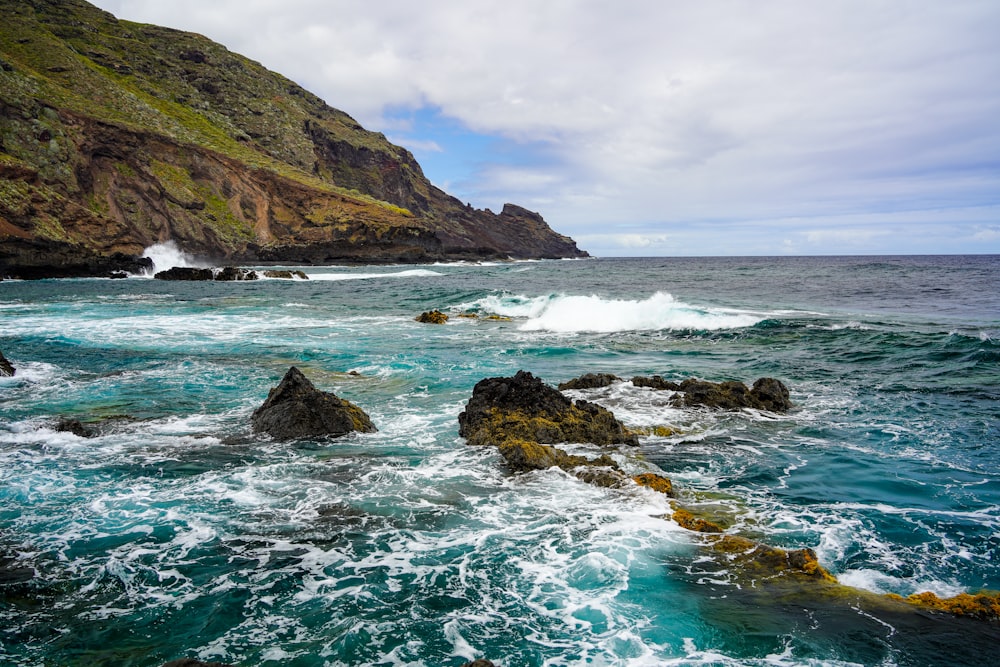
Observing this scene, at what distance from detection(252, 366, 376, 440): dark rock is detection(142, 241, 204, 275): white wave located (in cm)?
6238

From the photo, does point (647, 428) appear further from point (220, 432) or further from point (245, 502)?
point (220, 432)

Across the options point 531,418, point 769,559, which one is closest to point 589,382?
point 531,418

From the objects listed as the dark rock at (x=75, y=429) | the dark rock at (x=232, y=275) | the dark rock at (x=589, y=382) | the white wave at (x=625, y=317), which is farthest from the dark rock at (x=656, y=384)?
the dark rock at (x=232, y=275)

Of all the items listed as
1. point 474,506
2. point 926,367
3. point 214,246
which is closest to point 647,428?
point 474,506

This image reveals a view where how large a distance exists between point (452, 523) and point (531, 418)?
11.1 feet

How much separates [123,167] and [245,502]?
7904 centimetres

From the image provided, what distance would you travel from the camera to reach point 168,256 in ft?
225

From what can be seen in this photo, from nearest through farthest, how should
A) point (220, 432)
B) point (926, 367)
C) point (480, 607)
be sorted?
point (480, 607), point (220, 432), point (926, 367)

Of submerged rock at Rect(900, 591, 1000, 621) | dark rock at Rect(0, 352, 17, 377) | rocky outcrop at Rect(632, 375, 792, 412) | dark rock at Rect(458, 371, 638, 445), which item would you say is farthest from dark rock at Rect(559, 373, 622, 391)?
dark rock at Rect(0, 352, 17, 377)

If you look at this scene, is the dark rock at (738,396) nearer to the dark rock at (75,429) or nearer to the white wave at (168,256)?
the dark rock at (75,429)

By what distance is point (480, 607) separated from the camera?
199 inches

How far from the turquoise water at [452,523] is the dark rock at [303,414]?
330 mm

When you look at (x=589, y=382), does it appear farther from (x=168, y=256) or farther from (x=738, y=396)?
(x=168, y=256)

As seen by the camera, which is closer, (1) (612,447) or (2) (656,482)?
(2) (656,482)
